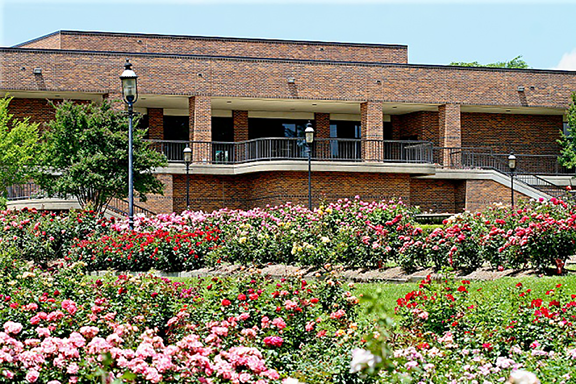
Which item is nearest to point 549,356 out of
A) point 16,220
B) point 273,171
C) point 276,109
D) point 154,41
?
point 16,220

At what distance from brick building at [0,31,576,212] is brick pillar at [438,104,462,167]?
55 mm

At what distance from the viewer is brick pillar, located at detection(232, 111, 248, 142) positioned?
Answer: 39.0 metres

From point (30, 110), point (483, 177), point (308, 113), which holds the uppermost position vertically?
point (308, 113)

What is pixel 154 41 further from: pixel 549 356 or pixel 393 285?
pixel 549 356

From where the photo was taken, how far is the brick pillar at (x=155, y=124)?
38031 mm

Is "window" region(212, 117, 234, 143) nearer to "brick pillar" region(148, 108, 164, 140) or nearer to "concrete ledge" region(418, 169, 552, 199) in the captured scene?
"brick pillar" region(148, 108, 164, 140)

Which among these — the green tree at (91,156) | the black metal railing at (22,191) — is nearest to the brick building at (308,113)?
the green tree at (91,156)

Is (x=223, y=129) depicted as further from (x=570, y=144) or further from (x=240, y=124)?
(x=570, y=144)

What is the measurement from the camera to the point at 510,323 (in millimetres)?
7719

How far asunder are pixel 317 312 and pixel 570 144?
3385 centimetres

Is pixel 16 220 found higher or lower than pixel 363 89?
lower

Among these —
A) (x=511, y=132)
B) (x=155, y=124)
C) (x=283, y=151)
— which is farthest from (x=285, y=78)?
(x=511, y=132)

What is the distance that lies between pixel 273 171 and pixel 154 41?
12.1m

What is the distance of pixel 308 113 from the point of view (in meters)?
40.5
